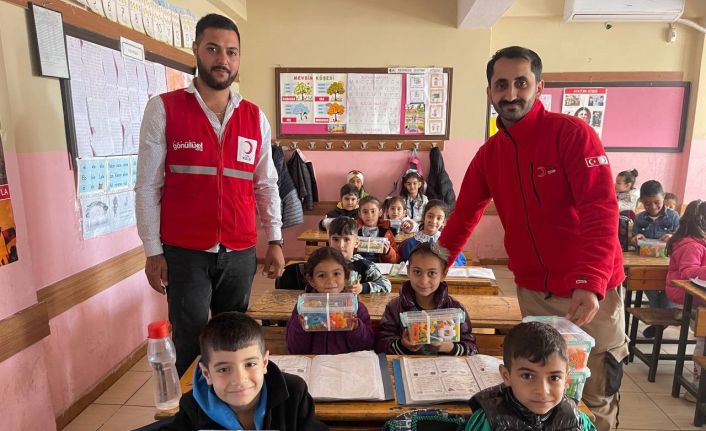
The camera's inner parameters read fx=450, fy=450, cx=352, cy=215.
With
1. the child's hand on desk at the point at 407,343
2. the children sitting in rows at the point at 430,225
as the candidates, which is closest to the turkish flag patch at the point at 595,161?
the child's hand on desk at the point at 407,343

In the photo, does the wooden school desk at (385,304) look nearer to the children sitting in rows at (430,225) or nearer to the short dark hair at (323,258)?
the short dark hair at (323,258)

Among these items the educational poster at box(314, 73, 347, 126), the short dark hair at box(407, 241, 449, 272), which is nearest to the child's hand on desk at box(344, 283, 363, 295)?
the short dark hair at box(407, 241, 449, 272)

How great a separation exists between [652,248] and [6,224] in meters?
3.97

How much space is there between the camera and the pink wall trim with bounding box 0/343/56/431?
1.93m

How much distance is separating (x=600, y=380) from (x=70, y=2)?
303 cm

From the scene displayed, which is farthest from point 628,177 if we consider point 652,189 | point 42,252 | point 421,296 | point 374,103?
point 42,252

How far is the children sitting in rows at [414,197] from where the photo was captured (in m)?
5.00

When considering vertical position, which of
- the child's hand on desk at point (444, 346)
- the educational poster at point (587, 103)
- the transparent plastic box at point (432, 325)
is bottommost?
the child's hand on desk at point (444, 346)

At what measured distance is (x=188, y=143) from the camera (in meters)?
1.77

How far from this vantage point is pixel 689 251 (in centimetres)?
284

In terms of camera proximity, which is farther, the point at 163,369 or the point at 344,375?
the point at 163,369

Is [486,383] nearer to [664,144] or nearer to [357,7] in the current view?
[357,7]

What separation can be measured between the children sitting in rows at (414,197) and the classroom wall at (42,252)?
3.07 metres

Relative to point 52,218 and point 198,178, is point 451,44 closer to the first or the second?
point 198,178
